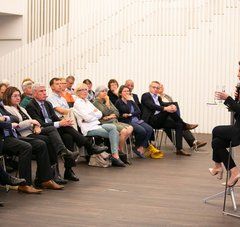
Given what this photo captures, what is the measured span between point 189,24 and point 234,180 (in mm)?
7707

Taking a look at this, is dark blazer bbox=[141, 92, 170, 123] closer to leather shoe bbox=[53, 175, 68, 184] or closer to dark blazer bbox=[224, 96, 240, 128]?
leather shoe bbox=[53, 175, 68, 184]

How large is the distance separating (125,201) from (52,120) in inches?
72.3

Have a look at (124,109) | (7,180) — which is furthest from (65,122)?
(124,109)

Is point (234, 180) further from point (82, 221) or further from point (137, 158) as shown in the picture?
point (137, 158)

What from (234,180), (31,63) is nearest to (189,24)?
(31,63)

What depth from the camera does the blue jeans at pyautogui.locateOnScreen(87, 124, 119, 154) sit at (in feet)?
26.7

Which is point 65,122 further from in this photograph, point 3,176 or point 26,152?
point 3,176

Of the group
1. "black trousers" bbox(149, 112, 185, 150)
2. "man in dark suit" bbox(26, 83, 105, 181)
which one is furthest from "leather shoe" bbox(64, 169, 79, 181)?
"black trousers" bbox(149, 112, 185, 150)

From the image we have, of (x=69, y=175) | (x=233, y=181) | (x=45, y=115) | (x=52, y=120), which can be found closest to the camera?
(x=233, y=181)

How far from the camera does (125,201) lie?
5.91 metres

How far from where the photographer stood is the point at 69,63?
1348cm

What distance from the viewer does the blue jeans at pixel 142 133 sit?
902 centimetres

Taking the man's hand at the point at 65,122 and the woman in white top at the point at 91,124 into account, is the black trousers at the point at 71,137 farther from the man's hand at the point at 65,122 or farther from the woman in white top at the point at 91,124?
the woman in white top at the point at 91,124

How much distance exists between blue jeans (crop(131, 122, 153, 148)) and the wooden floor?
111cm
